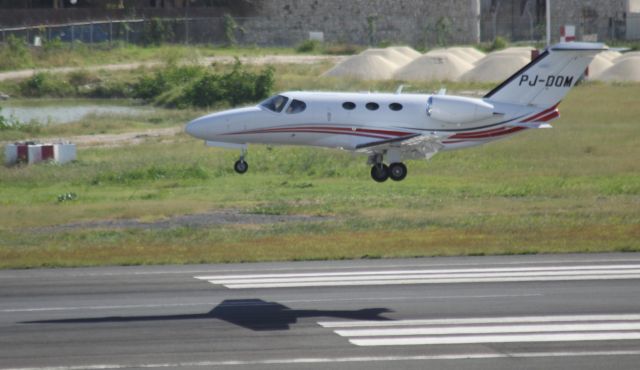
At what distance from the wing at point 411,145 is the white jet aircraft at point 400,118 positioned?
3cm

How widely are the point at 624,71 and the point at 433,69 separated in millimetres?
11830

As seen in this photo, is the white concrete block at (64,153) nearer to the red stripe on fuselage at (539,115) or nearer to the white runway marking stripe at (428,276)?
the red stripe on fuselage at (539,115)

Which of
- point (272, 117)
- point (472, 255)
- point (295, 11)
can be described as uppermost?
point (295, 11)

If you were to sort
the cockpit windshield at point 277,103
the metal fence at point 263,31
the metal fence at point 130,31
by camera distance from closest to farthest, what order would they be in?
the cockpit windshield at point 277,103, the metal fence at point 130,31, the metal fence at point 263,31

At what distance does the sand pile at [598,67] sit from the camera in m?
72.6

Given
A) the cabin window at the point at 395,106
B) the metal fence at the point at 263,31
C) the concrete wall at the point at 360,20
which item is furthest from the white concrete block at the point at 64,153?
the concrete wall at the point at 360,20

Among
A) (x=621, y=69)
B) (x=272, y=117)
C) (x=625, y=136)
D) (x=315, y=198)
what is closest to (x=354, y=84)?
(x=621, y=69)

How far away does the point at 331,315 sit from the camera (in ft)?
67.8

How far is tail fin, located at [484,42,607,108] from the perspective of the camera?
115 ft

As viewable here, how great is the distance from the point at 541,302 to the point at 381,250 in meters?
7.68

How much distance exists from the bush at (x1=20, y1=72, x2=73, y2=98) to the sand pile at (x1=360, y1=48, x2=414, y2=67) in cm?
1995

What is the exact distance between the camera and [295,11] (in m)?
104

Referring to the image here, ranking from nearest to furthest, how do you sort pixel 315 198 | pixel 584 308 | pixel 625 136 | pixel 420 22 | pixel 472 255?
pixel 584 308, pixel 472 255, pixel 315 198, pixel 625 136, pixel 420 22

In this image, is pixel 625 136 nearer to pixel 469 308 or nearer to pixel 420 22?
pixel 469 308
